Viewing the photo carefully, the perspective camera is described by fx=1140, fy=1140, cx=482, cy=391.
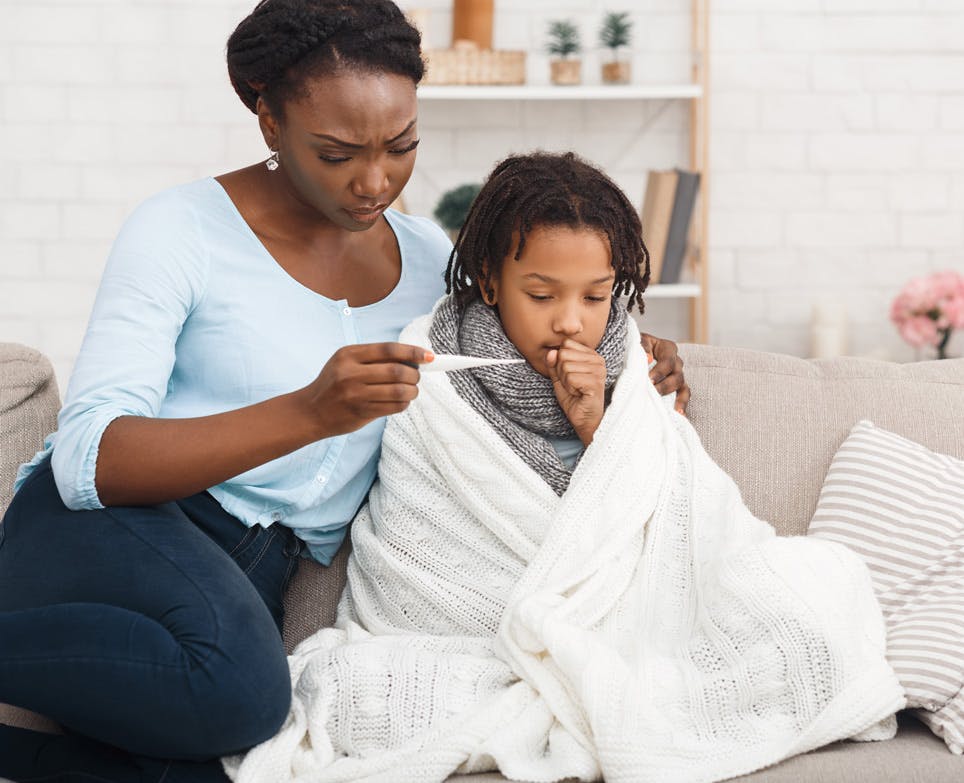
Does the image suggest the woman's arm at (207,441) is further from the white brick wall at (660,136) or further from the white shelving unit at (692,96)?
the white brick wall at (660,136)

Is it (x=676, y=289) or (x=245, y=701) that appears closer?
(x=245, y=701)

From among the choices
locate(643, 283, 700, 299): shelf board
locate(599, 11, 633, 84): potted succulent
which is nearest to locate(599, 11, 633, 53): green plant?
locate(599, 11, 633, 84): potted succulent

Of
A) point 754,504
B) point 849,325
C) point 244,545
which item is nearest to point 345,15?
point 244,545

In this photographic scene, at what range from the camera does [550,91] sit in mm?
3117

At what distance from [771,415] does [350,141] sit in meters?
0.78

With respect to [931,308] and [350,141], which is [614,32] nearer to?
[931,308]

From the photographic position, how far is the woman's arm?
4.32 feet

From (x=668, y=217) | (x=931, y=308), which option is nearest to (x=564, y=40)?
(x=668, y=217)

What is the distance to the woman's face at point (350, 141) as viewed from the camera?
1490 millimetres

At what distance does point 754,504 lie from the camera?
5.66ft

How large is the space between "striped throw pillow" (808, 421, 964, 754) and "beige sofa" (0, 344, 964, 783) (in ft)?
0.18

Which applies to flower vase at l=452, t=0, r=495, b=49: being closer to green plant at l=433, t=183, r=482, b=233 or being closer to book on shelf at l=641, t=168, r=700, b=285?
green plant at l=433, t=183, r=482, b=233

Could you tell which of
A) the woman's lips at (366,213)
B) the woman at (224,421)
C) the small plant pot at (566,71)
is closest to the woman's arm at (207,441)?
the woman at (224,421)

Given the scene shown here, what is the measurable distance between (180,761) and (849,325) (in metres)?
2.68
